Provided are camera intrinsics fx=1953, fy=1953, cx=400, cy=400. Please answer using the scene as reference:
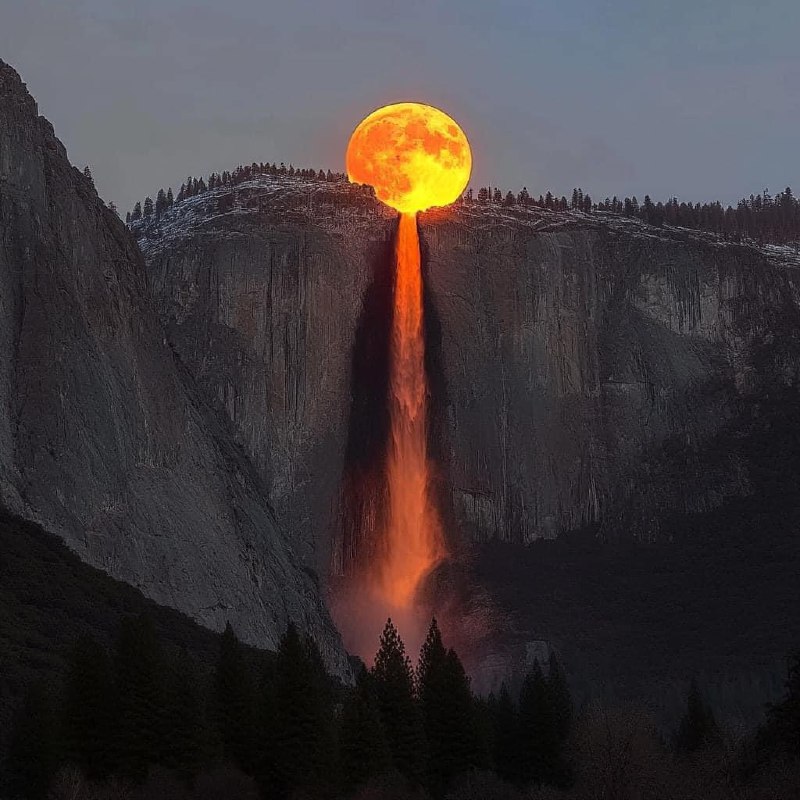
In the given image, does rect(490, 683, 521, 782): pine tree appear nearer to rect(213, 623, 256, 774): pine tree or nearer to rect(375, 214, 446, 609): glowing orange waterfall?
rect(213, 623, 256, 774): pine tree

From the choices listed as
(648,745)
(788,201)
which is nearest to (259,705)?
(648,745)

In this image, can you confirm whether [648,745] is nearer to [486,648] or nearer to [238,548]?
[238,548]

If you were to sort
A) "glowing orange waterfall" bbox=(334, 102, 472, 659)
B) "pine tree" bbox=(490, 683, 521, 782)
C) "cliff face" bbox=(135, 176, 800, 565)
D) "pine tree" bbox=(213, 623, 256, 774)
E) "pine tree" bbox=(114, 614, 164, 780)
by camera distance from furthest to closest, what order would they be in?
"cliff face" bbox=(135, 176, 800, 565)
"glowing orange waterfall" bbox=(334, 102, 472, 659)
"pine tree" bbox=(490, 683, 521, 782)
"pine tree" bbox=(213, 623, 256, 774)
"pine tree" bbox=(114, 614, 164, 780)

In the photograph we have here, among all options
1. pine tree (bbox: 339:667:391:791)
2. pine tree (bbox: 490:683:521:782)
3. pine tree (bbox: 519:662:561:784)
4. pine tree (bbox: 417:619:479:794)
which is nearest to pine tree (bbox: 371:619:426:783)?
pine tree (bbox: 417:619:479:794)

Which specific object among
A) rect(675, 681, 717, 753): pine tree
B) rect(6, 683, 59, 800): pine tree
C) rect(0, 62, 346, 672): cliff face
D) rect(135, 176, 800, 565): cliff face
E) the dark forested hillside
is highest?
rect(135, 176, 800, 565): cliff face

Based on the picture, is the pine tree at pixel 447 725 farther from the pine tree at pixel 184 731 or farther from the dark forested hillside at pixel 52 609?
the dark forested hillside at pixel 52 609

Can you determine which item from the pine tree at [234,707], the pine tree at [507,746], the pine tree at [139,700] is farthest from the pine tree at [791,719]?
the pine tree at [139,700]
